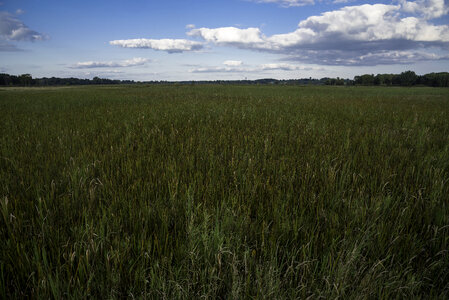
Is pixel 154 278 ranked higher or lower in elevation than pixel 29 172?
lower

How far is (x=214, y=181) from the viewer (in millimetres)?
2469

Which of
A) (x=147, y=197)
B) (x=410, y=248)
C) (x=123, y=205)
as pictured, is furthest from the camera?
(x=147, y=197)

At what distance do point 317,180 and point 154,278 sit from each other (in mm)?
1992

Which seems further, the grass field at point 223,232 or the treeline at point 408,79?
the treeline at point 408,79

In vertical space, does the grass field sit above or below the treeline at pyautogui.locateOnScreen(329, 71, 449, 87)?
below

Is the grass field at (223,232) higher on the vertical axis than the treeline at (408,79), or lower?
lower

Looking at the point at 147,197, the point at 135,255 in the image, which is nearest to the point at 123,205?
the point at 147,197

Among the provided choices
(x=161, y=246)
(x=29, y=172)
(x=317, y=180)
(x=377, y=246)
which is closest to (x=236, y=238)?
(x=161, y=246)

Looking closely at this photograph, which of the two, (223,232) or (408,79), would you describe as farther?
(408,79)

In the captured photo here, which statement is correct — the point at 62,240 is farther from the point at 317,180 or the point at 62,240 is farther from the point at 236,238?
the point at 317,180

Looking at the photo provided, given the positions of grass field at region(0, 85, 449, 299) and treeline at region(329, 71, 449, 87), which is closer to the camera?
grass field at region(0, 85, 449, 299)

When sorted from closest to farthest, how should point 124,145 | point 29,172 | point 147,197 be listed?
point 147,197 → point 29,172 → point 124,145

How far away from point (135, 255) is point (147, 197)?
786mm

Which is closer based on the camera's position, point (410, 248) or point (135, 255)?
point (135, 255)
